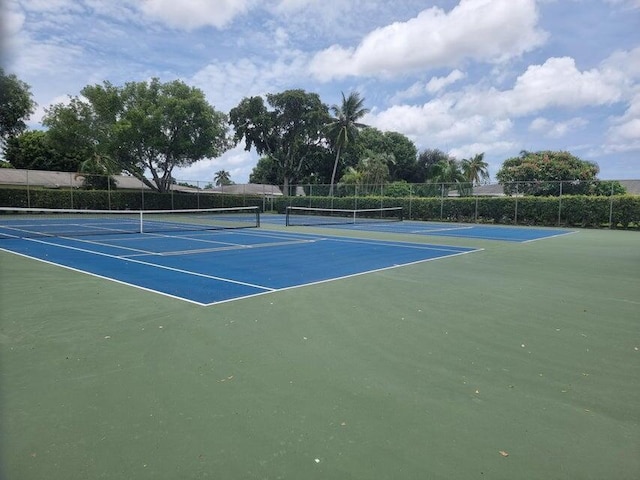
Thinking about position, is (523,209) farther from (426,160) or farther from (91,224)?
(426,160)

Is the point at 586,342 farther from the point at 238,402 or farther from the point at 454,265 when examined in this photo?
the point at 454,265

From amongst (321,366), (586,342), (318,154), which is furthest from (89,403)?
(318,154)

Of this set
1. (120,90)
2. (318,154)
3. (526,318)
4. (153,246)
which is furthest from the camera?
(318,154)

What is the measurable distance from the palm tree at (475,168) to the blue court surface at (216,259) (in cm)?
4987

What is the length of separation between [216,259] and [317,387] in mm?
7695

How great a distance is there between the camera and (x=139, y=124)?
32.5 metres

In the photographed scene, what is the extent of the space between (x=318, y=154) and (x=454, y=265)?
50.0 metres

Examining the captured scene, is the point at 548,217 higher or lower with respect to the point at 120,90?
lower

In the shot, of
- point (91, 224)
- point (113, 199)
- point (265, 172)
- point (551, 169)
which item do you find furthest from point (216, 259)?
point (265, 172)

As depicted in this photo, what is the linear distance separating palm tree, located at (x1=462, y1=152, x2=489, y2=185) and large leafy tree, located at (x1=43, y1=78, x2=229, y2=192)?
38.7 m

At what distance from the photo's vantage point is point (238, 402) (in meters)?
3.46

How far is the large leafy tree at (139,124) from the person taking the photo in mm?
32719

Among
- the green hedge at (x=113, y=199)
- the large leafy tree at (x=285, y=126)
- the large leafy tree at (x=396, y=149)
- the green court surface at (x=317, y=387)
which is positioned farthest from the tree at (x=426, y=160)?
the green court surface at (x=317, y=387)

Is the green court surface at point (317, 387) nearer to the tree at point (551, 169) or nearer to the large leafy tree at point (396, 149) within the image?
the tree at point (551, 169)
